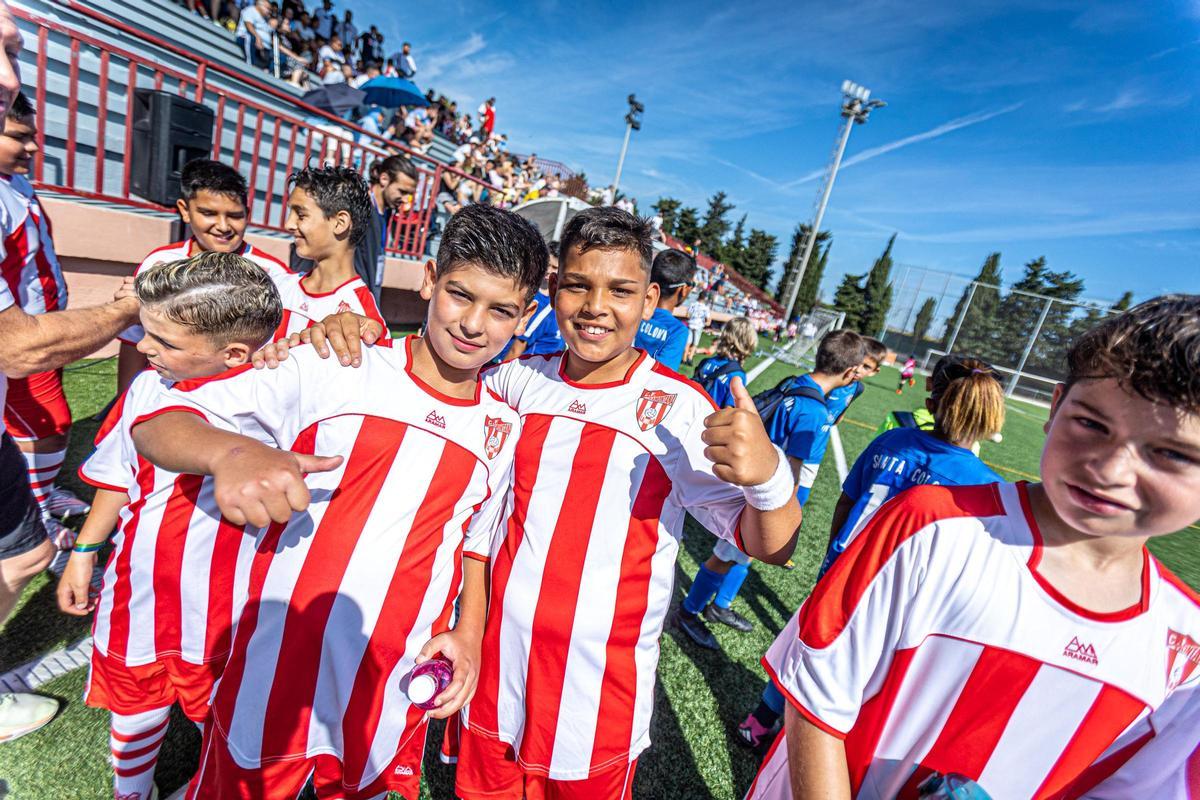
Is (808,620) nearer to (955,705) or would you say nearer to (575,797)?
(955,705)

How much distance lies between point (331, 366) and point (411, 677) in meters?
0.86

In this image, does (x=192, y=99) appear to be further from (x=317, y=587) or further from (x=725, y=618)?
(x=725, y=618)

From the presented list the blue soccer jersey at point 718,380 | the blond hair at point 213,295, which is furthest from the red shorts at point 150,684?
the blue soccer jersey at point 718,380

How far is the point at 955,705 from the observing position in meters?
1.10

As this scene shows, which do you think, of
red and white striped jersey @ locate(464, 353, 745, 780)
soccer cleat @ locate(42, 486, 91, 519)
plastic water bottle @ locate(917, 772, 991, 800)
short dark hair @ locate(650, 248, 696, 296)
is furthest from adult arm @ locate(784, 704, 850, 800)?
soccer cleat @ locate(42, 486, 91, 519)

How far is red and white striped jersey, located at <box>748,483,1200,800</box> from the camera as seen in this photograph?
1.04m

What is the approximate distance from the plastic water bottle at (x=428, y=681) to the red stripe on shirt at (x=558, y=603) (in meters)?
0.27

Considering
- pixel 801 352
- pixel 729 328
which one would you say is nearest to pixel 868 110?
pixel 801 352

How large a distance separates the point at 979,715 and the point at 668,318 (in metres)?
3.08

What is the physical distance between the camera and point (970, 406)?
7.56 ft

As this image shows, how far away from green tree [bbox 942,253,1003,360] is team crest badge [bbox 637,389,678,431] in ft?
102

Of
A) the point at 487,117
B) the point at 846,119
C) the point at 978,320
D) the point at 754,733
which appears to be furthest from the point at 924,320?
the point at 754,733

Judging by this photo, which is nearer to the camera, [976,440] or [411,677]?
[411,677]

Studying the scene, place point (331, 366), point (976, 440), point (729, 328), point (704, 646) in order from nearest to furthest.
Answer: point (331, 366)
point (976, 440)
point (704, 646)
point (729, 328)
